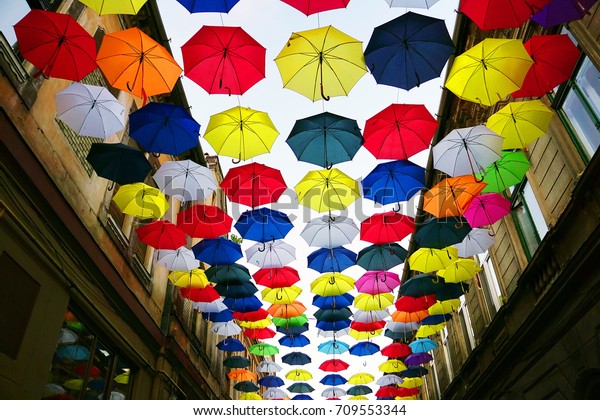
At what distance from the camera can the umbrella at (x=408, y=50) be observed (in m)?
6.50

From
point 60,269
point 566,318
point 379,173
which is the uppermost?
point 379,173

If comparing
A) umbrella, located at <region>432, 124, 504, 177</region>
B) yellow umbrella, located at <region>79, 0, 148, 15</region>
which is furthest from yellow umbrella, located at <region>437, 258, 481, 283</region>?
yellow umbrella, located at <region>79, 0, 148, 15</region>

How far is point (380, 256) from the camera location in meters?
10.3

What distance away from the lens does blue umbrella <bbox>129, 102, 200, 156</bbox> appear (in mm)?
7270

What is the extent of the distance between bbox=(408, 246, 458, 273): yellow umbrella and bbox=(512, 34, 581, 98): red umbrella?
4685 millimetres

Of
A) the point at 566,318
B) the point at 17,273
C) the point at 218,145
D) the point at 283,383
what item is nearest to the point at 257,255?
the point at 218,145

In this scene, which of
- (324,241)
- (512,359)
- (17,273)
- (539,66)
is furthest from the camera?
(512,359)

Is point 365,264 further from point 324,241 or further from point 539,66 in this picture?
point 539,66

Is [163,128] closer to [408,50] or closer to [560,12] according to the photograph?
[408,50]

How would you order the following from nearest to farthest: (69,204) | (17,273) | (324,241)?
(17,273)
(69,204)
(324,241)

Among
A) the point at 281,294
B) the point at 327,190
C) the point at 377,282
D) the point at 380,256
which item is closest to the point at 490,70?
the point at 327,190

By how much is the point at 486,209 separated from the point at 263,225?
4.58m

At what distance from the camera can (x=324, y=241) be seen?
9.85 metres

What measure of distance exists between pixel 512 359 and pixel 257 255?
275 inches
